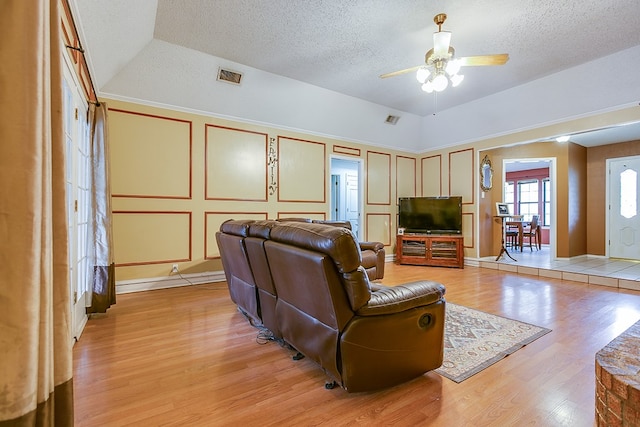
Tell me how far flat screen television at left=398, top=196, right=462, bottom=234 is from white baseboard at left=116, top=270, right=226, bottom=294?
4.01 metres

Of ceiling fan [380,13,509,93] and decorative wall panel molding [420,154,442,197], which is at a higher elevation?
ceiling fan [380,13,509,93]

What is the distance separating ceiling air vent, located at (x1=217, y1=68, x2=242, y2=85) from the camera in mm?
4086

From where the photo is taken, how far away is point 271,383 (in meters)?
1.86

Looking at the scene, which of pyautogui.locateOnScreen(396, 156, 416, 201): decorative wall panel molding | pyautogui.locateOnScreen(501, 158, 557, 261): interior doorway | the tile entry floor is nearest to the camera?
the tile entry floor

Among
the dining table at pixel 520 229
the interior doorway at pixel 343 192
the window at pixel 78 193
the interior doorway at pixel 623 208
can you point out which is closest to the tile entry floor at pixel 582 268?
the interior doorway at pixel 623 208

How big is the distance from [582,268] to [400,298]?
17.8 ft

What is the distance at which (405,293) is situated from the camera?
68.2 inches

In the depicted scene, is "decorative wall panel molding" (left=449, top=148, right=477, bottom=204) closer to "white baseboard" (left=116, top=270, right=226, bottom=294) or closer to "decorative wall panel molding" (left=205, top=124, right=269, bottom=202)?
"decorative wall panel molding" (left=205, top=124, right=269, bottom=202)

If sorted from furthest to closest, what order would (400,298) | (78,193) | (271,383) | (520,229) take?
(520,229) → (78,193) → (271,383) → (400,298)

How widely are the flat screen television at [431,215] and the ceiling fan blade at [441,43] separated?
3642 mm

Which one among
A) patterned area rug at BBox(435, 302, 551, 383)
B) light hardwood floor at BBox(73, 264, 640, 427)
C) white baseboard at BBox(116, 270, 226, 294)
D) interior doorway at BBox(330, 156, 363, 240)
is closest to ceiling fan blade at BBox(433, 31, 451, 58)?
patterned area rug at BBox(435, 302, 551, 383)

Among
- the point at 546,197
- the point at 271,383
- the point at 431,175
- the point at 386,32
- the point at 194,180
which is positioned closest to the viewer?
the point at 271,383

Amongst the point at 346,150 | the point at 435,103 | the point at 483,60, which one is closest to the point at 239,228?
the point at 483,60

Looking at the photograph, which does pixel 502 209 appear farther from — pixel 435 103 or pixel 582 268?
pixel 435 103
